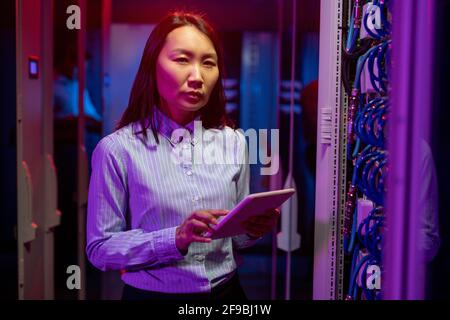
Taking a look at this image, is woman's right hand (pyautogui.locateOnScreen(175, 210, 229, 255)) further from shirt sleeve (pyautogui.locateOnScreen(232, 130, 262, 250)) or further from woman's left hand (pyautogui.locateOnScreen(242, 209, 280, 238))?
shirt sleeve (pyautogui.locateOnScreen(232, 130, 262, 250))

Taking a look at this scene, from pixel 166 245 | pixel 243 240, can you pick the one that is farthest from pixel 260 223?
pixel 166 245

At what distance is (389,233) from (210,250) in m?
0.87

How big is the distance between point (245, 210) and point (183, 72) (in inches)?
23.1

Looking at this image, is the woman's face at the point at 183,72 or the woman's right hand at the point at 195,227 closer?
the woman's right hand at the point at 195,227

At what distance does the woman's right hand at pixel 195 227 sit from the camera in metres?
1.75

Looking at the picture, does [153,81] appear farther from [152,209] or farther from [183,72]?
[152,209]

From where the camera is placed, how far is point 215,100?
204 centimetres

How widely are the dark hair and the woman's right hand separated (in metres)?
0.34

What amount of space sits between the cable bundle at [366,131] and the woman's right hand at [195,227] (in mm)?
605

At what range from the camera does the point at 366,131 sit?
2.01 meters

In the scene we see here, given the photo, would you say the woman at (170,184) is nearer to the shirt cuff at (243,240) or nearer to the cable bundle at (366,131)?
the shirt cuff at (243,240)

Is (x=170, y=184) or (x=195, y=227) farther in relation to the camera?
(x=170, y=184)
